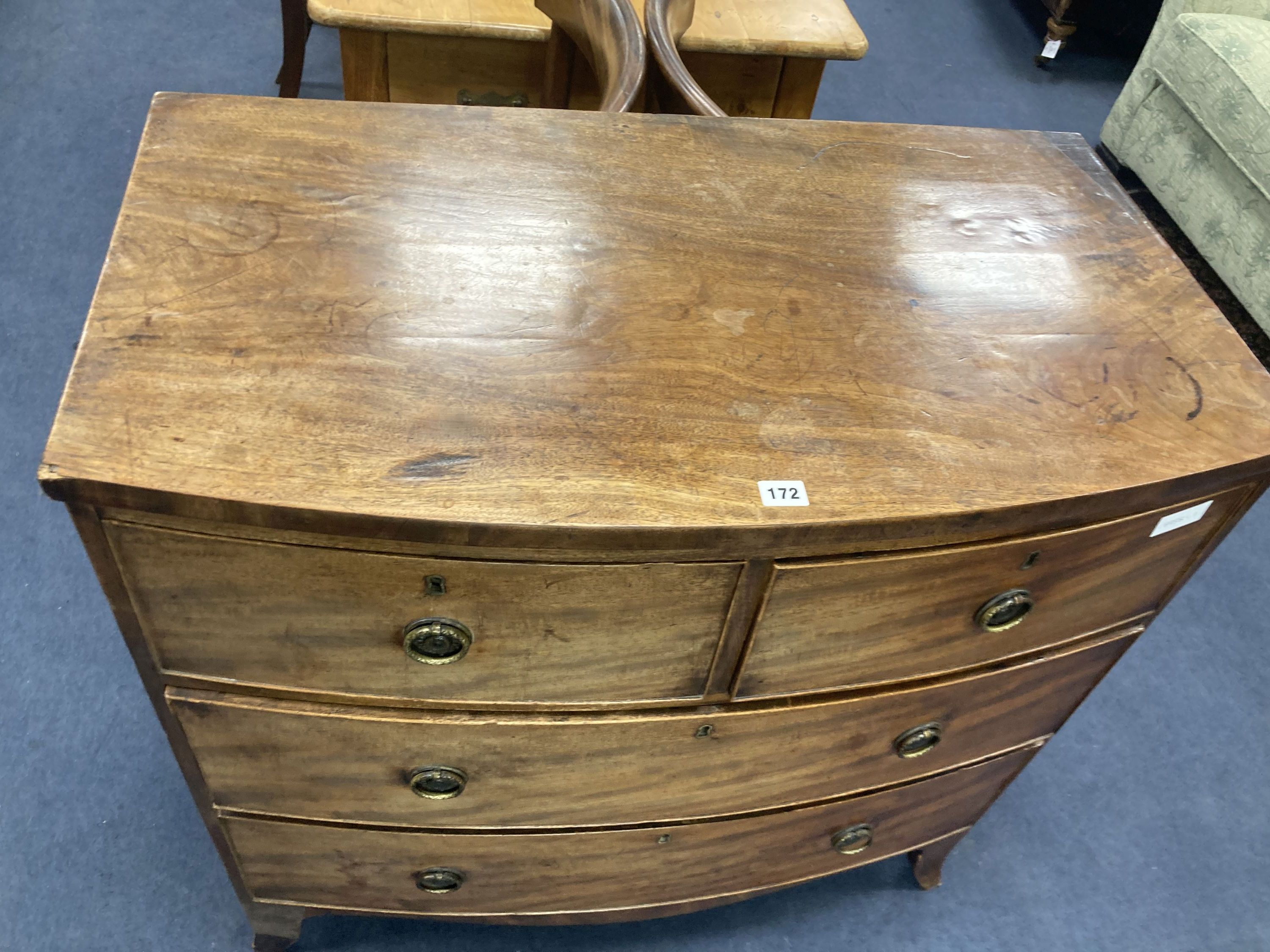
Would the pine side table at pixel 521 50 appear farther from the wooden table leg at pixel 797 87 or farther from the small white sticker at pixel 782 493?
the small white sticker at pixel 782 493

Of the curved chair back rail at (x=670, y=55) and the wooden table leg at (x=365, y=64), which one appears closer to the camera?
the curved chair back rail at (x=670, y=55)

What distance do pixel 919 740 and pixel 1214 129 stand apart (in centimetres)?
174

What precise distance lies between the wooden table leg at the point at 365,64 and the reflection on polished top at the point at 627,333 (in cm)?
66

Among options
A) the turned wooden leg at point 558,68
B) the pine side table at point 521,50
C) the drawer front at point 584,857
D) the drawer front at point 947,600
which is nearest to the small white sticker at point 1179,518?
the drawer front at point 947,600

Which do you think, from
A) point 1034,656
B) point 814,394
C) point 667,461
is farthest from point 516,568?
point 1034,656

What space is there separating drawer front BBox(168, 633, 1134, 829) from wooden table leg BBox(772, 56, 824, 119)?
0.93 m

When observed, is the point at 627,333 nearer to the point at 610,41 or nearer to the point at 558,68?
the point at 610,41

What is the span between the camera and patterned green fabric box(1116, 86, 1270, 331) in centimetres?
211

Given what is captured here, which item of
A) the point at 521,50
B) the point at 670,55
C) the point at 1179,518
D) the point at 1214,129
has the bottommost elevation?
the point at 1214,129

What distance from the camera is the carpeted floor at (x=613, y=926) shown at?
129cm

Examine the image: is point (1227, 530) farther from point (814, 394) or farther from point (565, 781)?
point (565, 781)

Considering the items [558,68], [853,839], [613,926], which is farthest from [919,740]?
[558,68]

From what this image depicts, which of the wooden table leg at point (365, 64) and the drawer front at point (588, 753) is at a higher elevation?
the wooden table leg at point (365, 64)

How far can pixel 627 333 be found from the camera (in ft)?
2.51
